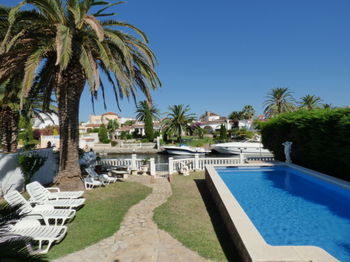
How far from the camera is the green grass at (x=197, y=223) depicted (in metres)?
4.07

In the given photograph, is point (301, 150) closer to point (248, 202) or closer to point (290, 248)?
point (248, 202)

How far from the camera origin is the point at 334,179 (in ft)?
26.5

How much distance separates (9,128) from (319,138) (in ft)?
52.5

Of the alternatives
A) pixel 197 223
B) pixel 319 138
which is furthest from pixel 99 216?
pixel 319 138

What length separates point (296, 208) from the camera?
6672 millimetres

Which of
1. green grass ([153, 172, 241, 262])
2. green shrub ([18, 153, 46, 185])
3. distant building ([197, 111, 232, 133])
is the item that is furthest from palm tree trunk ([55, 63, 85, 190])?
distant building ([197, 111, 232, 133])

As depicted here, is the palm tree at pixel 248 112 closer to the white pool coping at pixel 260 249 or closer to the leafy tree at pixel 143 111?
the leafy tree at pixel 143 111

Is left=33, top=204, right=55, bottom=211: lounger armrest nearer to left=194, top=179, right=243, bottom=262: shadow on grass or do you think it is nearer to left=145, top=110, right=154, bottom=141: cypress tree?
left=194, top=179, right=243, bottom=262: shadow on grass

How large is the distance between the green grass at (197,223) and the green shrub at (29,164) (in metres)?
5.83

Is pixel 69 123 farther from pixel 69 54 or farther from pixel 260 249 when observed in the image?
pixel 260 249

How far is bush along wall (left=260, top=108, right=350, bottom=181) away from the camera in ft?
25.8

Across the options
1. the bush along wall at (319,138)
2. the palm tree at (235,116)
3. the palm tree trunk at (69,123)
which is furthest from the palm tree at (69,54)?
the palm tree at (235,116)

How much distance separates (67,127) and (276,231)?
796 cm

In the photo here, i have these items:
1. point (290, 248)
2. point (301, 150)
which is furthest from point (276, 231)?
point (301, 150)
